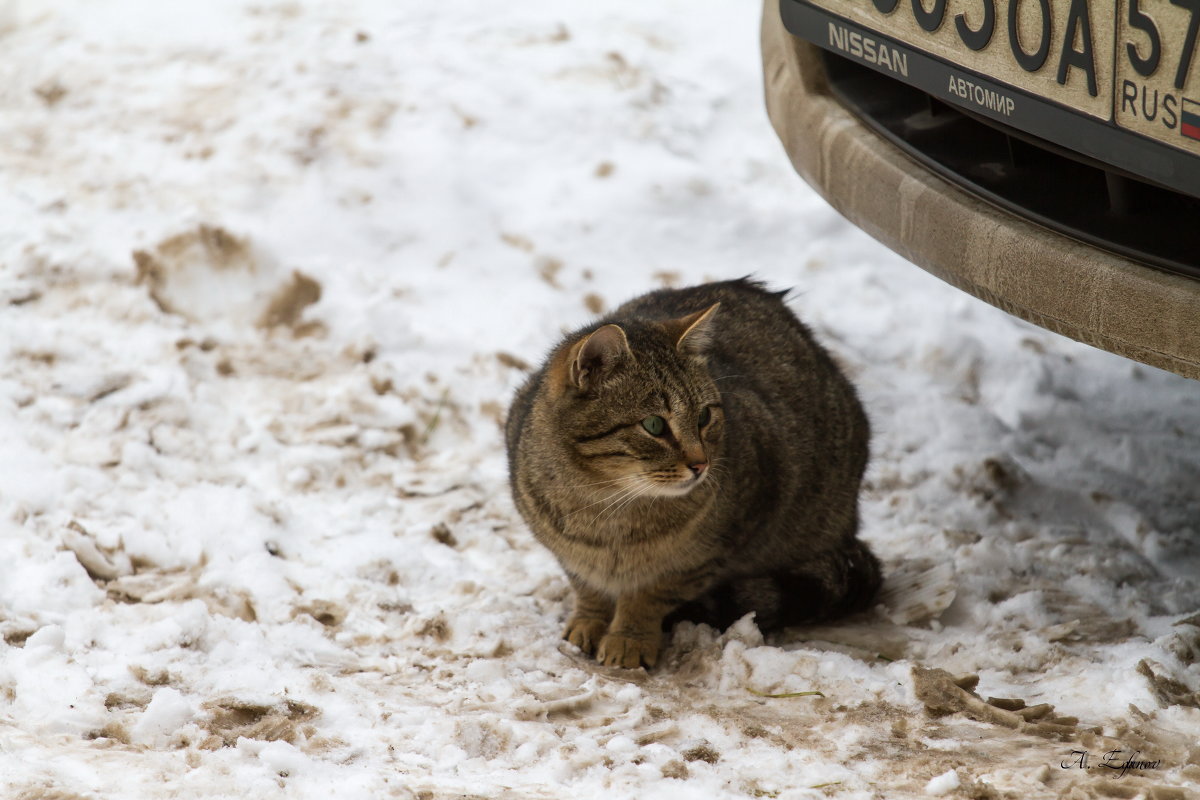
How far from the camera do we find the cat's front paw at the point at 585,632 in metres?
3.20

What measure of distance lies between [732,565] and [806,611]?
0.23 metres

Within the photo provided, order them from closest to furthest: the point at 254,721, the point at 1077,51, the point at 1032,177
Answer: the point at 1077,51
the point at 254,721
the point at 1032,177

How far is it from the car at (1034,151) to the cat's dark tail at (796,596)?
2.82 ft

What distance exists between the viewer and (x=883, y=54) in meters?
2.81

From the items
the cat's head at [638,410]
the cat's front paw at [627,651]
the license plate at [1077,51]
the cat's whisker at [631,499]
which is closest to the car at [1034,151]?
the license plate at [1077,51]

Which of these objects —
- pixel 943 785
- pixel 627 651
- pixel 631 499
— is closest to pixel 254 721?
pixel 627 651

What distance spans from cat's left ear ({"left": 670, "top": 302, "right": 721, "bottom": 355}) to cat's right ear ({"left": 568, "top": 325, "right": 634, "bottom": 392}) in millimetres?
162

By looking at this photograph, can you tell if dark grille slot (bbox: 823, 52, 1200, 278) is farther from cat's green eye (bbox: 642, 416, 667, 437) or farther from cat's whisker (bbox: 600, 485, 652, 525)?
cat's whisker (bbox: 600, 485, 652, 525)

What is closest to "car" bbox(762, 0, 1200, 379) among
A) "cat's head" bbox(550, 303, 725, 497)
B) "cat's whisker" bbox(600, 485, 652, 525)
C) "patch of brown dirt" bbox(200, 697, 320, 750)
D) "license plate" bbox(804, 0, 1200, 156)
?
"license plate" bbox(804, 0, 1200, 156)

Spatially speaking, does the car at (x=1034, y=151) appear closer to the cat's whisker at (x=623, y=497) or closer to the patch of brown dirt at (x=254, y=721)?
the cat's whisker at (x=623, y=497)

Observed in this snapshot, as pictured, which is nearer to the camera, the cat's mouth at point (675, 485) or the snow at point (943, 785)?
the snow at point (943, 785)

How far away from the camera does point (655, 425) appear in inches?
119

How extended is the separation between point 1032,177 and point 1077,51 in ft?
1.50

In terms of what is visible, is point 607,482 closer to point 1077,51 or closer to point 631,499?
point 631,499
